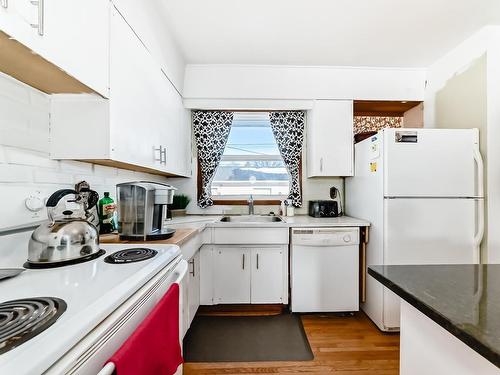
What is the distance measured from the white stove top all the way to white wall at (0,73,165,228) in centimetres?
23

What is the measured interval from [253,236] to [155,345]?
1.52 m

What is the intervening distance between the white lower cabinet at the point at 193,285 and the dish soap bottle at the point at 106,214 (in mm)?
583

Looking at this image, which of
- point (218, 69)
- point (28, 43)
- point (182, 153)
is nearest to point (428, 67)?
point (218, 69)

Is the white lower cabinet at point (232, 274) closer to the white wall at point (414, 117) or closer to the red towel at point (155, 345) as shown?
the red towel at point (155, 345)

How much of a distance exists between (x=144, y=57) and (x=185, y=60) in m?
1.02

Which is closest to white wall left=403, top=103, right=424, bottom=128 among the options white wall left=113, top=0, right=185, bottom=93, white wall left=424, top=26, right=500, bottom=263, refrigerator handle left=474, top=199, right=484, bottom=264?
white wall left=424, top=26, right=500, bottom=263

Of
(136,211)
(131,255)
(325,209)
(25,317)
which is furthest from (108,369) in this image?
(325,209)

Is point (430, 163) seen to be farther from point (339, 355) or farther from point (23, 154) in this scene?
point (23, 154)

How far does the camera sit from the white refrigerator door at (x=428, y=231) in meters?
1.93

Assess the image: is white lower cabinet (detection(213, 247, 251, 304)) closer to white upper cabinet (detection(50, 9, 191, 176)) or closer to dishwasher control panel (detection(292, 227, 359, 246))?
dishwasher control panel (detection(292, 227, 359, 246))

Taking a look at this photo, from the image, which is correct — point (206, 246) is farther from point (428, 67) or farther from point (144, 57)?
point (428, 67)

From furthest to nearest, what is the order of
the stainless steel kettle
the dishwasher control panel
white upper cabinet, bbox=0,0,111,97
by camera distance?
1. the dishwasher control panel
2. the stainless steel kettle
3. white upper cabinet, bbox=0,0,111,97

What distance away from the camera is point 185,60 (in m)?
2.45

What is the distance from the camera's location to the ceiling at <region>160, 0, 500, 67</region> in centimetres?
174
